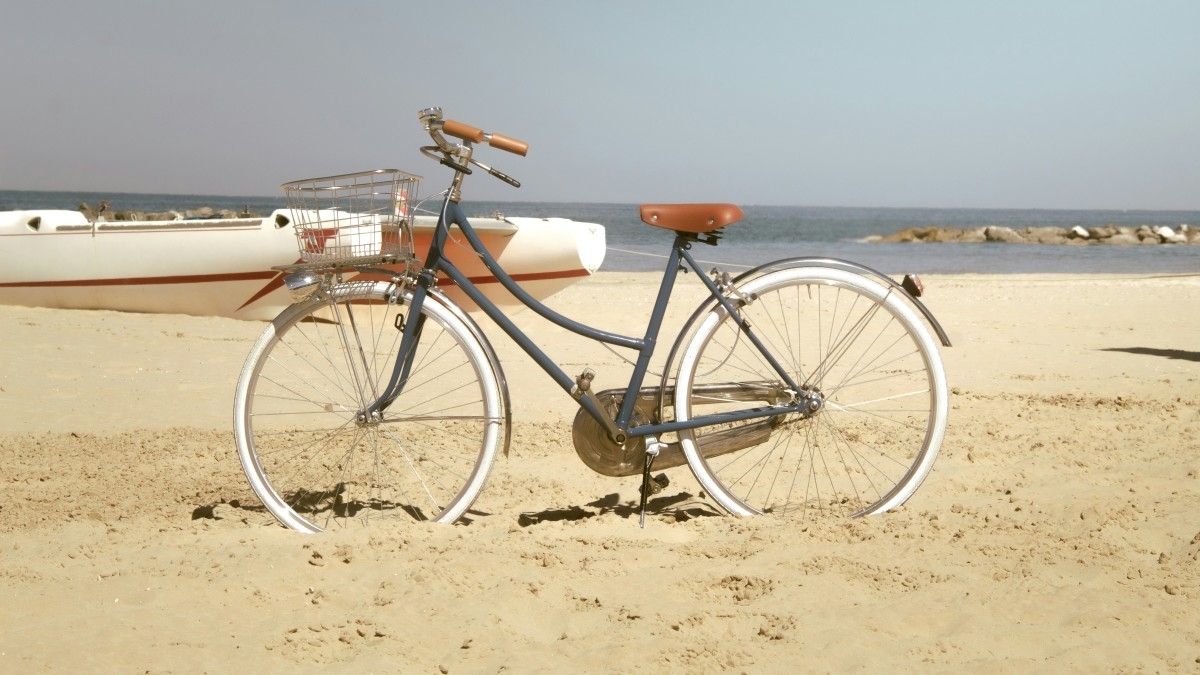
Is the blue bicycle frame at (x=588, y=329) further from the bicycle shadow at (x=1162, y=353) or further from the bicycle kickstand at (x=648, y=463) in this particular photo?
the bicycle shadow at (x=1162, y=353)

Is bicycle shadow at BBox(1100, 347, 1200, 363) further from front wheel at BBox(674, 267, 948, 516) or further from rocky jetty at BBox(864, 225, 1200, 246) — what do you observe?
rocky jetty at BBox(864, 225, 1200, 246)

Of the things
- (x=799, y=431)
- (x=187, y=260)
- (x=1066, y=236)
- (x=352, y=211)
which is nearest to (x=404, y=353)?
(x=352, y=211)

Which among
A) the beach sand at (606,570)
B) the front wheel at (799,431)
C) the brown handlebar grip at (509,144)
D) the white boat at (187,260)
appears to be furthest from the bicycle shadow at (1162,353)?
the brown handlebar grip at (509,144)

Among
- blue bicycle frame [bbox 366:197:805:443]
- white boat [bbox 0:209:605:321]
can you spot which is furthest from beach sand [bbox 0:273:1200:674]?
white boat [bbox 0:209:605:321]

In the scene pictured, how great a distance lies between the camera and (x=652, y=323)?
3.32 m

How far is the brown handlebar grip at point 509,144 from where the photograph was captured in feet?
10.3

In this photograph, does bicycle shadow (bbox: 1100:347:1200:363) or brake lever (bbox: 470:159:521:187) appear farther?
bicycle shadow (bbox: 1100:347:1200:363)

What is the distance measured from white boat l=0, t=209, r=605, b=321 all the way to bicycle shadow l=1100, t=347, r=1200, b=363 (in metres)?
4.62

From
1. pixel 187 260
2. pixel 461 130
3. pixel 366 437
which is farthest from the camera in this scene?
pixel 187 260

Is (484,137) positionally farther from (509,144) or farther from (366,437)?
(366,437)

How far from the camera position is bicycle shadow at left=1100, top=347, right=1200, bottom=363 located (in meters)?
7.07

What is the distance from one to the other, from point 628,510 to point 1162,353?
5439 millimetres

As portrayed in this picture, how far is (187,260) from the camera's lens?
9.38m

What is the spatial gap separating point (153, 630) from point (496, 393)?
1.17 meters
